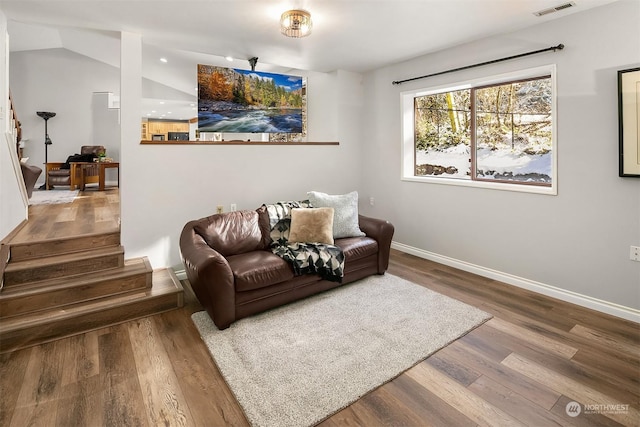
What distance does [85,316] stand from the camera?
2.59m

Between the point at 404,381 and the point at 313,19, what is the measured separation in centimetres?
292

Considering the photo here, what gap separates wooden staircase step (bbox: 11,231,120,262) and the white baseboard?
352cm

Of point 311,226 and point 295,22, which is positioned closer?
point 295,22

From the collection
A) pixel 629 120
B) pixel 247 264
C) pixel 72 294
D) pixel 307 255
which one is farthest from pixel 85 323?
pixel 629 120

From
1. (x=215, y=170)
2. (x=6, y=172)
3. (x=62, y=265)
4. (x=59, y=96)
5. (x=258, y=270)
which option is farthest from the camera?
(x=59, y=96)

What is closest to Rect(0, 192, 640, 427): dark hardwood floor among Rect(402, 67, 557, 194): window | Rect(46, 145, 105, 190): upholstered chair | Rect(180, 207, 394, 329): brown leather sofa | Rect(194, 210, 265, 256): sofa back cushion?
Rect(180, 207, 394, 329): brown leather sofa

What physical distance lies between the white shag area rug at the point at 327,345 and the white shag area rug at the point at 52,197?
13.1 feet

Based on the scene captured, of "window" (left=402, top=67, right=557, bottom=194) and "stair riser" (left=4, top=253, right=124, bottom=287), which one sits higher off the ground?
"window" (left=402, top=67, right=557, bottom=194)

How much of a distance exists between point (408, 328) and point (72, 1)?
3.62 m

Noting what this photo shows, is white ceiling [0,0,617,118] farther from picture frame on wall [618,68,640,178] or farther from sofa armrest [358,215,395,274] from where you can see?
sofa armrest [358,215,395,274]

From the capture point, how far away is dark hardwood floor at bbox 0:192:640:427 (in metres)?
1.73

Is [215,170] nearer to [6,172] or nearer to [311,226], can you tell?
[311,226]

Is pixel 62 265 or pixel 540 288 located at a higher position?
pixel 62 265

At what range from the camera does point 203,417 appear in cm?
173
